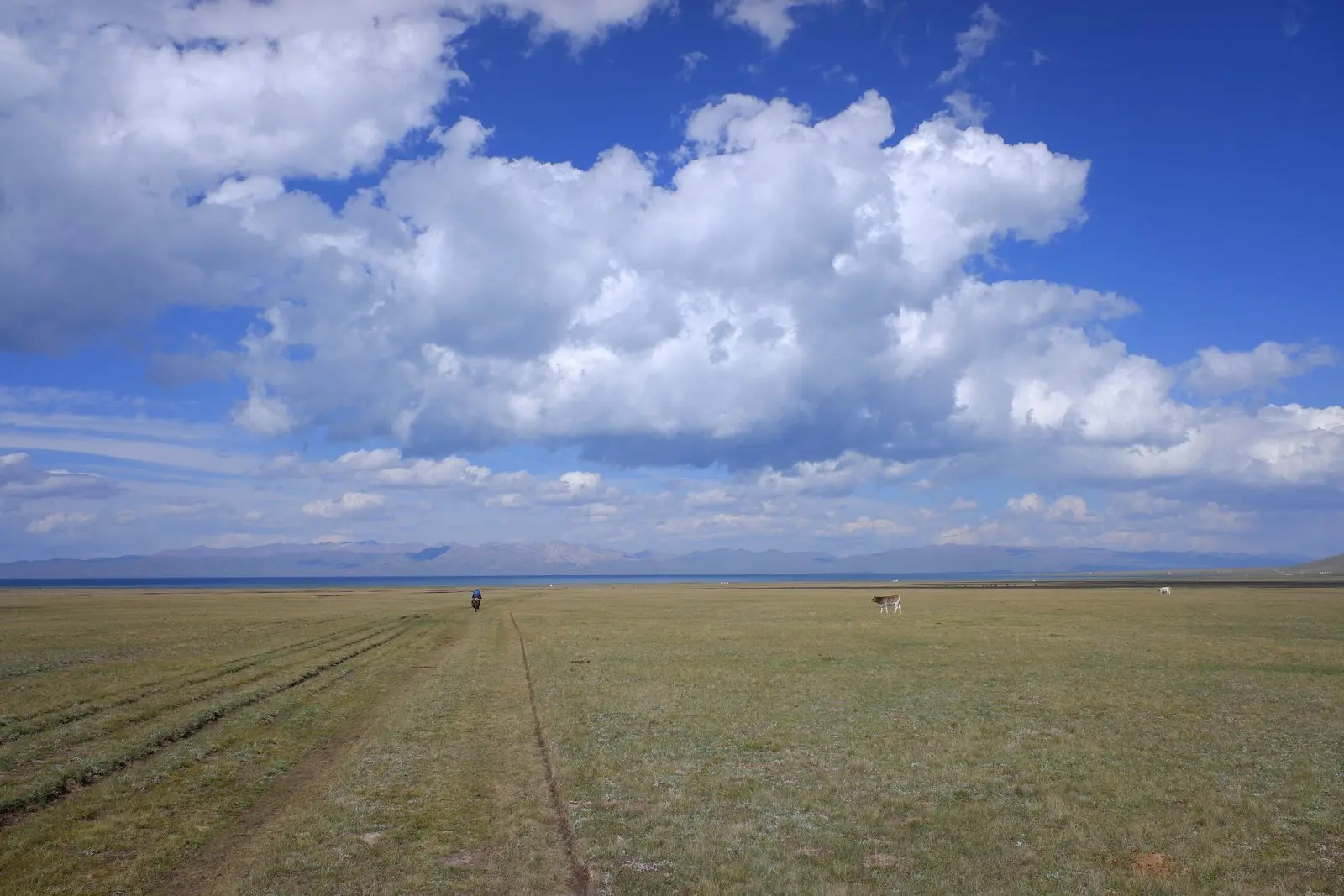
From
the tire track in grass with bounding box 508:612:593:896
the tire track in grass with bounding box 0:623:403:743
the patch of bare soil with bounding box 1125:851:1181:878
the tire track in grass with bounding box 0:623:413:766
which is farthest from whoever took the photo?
the tire track in grass with bounding box 0:623:403:743

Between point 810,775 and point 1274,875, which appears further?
point 810,775

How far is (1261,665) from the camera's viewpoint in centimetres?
3086

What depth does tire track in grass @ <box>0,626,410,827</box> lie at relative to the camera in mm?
13633

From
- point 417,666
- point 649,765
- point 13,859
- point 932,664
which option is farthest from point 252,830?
point 932,664

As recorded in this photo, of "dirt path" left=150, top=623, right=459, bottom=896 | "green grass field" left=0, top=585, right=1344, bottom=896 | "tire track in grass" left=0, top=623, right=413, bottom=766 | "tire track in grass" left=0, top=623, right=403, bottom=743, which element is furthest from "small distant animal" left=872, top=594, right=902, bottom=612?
"dirt path" left=150, top=623, right=459, bottom=896

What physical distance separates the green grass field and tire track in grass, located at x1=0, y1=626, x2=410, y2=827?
93 millimetres

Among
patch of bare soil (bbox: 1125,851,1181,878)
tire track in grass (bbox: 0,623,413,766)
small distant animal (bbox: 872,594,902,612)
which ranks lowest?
small distant animal (bbox: 872,594,902,612)

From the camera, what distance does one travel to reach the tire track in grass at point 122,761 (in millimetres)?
13633

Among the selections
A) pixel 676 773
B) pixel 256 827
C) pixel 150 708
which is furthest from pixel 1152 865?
pixel 150 708

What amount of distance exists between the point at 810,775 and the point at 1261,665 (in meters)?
25.2

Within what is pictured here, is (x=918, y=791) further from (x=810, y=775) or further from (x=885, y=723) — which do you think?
(x=885, y=723)

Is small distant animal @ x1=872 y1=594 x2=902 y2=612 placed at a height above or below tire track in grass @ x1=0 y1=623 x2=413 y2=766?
below

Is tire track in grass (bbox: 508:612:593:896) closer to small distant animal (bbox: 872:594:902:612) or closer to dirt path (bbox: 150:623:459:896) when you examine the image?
dirt path (bbox: 150:623:459:896)

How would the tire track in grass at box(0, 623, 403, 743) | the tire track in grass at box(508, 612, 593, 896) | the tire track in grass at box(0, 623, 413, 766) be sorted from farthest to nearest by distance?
the tire track in grass at box(0, 623, 403, 743)
the tire track in grass at box(0, 623, 413, 766)
the tire track in grass at box(508, 612, 593, 896)
